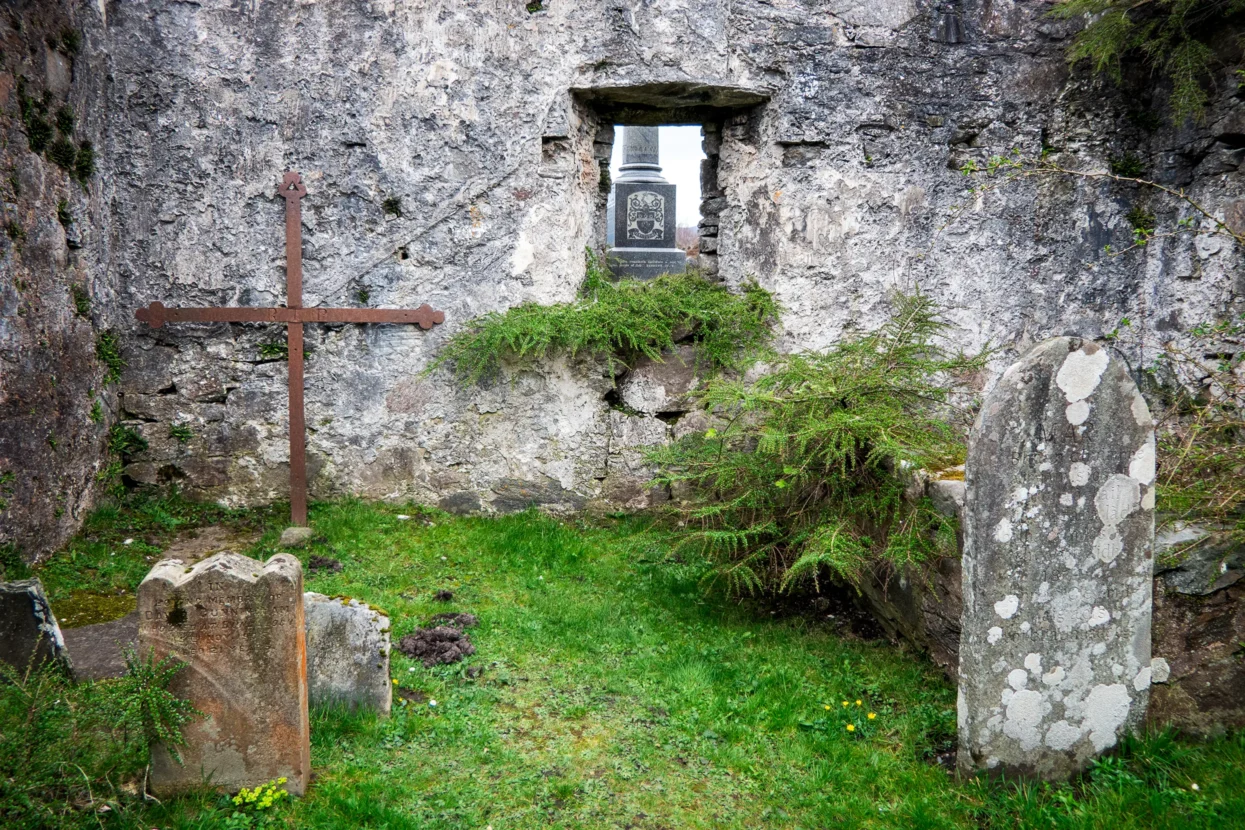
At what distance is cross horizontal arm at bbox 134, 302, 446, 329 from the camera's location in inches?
237

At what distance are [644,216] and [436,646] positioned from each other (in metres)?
9.19

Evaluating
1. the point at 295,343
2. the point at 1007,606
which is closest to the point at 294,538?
the point at 295,343

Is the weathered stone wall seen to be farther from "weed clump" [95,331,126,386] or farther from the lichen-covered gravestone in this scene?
the lichen-covered gravestone

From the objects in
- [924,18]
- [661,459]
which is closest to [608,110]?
[924,18]

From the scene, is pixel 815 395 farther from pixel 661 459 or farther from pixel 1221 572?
pixel 1221 572

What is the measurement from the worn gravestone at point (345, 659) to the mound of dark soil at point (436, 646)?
512 millimetres

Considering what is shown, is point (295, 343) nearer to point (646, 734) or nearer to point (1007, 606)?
point (646, 734)

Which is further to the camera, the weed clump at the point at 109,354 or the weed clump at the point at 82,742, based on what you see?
the weed clump at the point at 109,354

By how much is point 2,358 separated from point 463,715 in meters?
3.48

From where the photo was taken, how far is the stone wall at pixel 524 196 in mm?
5992

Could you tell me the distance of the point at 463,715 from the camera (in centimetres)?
368

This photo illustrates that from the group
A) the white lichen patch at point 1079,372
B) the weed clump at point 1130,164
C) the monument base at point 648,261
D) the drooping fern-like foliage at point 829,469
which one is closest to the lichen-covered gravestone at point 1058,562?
the white lichen patch at point 1079,372

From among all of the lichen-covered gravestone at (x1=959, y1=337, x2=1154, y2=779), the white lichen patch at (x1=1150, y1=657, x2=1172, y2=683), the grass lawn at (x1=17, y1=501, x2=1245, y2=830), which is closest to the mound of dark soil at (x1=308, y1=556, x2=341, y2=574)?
the grass lawn at (x1=17, y1=501, x2=1245, y2=830)

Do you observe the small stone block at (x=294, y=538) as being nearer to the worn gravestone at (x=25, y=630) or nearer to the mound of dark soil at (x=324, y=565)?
the mound of dark soil at (x=324, y=565)
